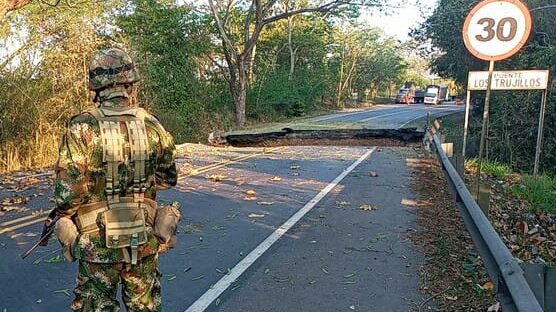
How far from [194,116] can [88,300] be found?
23155 millimetres

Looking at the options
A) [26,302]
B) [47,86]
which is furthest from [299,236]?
[47,86]

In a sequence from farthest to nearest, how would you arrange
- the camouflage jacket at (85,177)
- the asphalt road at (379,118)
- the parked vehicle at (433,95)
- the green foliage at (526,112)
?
the parked vehicle at (433,95)
the asphalt road at (379,118)
the green foliage at (526,112)
the camouflage jacket at (85,177)

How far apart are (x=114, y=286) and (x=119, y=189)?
1.89ft

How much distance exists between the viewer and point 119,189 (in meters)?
2.72

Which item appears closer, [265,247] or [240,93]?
[265,247]

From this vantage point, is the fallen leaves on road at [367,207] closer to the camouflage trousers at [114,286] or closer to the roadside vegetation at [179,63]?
the camouflage trousers at [114,286]

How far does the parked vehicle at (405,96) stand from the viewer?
71625 millimetres

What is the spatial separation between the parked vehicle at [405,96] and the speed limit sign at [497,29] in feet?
218

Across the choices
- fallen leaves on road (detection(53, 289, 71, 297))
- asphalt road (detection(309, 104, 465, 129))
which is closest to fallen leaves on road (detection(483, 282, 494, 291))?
fallen leaves on road (detection(53, 289, 71, 297))

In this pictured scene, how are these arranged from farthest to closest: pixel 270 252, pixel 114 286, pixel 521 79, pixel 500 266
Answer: pixel 521 79
pixel 270 252
pixel 500 266
pixel 114 286

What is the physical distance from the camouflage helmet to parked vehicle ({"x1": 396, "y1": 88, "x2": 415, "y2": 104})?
2810 inches

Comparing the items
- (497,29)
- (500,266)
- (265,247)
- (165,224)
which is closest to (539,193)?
(497,29)

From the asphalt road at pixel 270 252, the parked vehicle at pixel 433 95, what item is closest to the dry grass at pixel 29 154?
the asphalt road at pixel 270 252

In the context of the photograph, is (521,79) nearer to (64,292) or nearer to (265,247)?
(265,247)
